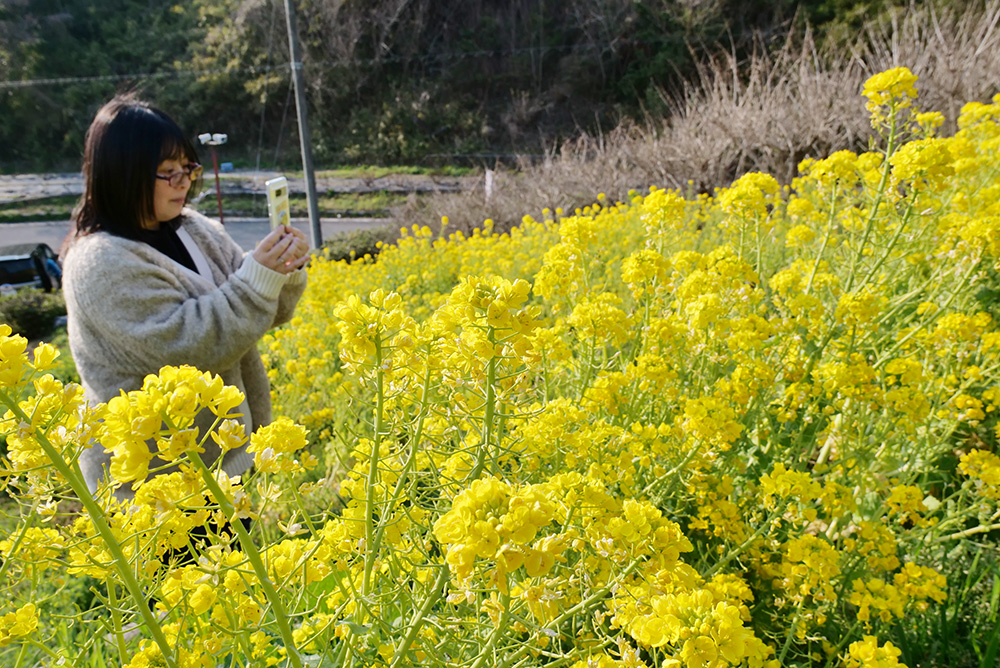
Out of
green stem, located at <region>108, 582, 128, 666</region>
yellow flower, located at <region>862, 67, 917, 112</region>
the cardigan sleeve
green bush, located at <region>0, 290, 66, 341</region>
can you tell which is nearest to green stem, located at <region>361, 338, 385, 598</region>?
green stem, located at <region>108, 582, 128, 666</region>

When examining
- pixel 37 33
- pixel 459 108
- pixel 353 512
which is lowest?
pixel 353 512

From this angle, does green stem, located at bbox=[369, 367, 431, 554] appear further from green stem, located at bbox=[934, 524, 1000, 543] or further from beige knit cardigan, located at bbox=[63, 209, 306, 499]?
green stem, located at bbox=[934, 524, 1000, 543]

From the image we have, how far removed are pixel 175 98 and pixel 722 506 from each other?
3163 cm

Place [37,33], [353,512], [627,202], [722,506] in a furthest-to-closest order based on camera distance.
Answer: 1. [37,33]
2. [627,202]
3. [722,506]
4. [353,512]

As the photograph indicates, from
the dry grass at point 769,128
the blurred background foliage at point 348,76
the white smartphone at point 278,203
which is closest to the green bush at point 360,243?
the dry grass at point 769,128

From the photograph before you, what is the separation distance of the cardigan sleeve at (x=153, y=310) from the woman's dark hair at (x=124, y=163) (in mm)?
143

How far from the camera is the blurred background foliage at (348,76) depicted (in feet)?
81.7

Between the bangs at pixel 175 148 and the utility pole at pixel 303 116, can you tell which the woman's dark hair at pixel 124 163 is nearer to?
the bangs at pixel 175 148

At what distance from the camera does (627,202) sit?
9.23 meters

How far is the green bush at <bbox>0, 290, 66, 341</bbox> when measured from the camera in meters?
8.43

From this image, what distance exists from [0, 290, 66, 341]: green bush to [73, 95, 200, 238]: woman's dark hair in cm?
774

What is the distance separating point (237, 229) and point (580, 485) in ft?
64.3

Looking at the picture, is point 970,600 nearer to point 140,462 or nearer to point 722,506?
point 722,506

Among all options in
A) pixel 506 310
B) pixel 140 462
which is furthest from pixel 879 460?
pixel 140 462
